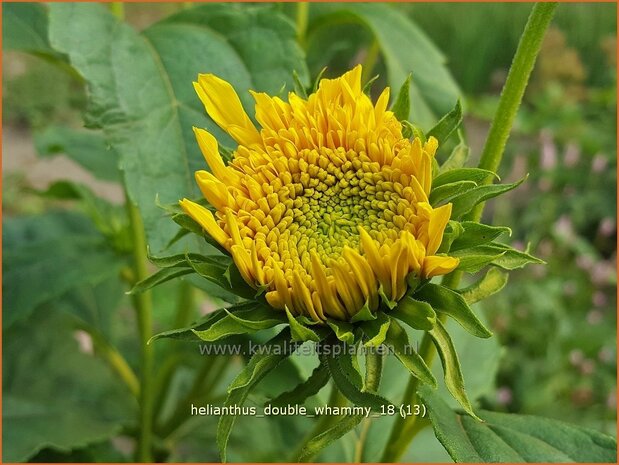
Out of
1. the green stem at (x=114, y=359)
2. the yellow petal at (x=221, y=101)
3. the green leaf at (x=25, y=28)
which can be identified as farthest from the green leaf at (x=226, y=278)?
the green stem at (x=114, y=359)

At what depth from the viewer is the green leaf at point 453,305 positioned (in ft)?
1.63

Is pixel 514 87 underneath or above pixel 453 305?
above

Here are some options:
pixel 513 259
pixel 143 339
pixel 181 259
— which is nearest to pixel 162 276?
pixel 181 259

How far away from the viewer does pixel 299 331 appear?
481 millimetres

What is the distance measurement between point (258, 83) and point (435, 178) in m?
0.26

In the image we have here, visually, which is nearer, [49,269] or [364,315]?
[364,315]

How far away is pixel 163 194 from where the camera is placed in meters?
0.68

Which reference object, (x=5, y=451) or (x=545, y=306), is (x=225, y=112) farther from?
(x=545, y=306)

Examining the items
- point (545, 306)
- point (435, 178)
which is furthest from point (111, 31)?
point (545, 306)

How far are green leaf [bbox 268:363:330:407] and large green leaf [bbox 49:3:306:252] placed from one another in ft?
0.56

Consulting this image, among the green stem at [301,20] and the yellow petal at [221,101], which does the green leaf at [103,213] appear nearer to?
the green stem at [301,20]

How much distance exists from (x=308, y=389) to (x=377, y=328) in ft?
0.25

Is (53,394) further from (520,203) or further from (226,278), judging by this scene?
(520,203)

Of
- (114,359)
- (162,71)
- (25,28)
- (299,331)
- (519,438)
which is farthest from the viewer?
(114,359)
